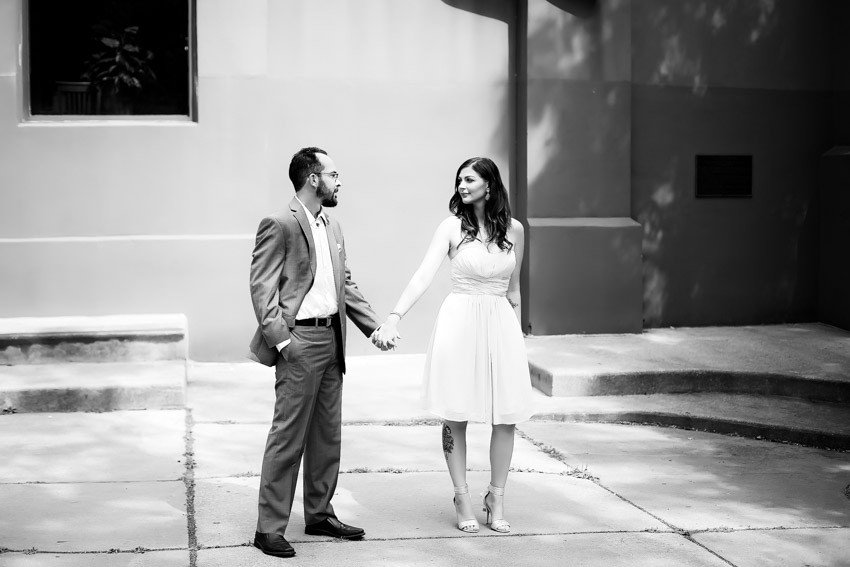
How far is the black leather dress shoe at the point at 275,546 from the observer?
19.6ft

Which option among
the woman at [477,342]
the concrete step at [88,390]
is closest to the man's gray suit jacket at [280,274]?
the woman at [477,342]

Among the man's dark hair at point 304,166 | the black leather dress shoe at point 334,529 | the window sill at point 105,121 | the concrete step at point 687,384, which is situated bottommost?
the black leather dress shoe at point 334,529

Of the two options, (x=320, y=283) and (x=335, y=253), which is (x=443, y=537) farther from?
(x=335, y=253)

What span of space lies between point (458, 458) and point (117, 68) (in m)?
6.50

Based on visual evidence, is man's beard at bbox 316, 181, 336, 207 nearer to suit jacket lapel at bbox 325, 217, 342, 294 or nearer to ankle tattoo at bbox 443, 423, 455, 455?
suit jacket lapel at bbox 325, 217, 342, 294

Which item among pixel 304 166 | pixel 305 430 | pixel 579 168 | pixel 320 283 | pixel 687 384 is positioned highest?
pixel 579 168

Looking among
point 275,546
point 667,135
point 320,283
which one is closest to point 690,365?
point 667,135

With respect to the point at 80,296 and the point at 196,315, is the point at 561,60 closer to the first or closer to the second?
the point at 196,315

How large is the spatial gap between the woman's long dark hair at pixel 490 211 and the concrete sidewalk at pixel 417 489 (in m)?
1.65

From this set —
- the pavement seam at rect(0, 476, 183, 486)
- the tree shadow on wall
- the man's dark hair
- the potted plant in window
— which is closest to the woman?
the man's dark hair

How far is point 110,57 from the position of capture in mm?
11266

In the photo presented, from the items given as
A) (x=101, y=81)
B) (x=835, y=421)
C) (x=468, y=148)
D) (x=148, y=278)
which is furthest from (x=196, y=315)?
(x=835, y=421)

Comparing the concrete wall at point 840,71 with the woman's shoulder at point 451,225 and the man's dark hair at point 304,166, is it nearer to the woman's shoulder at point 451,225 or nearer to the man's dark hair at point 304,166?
the woman's shoulder at point 451,225

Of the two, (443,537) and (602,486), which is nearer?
(443,537)
